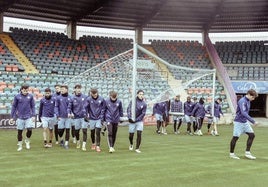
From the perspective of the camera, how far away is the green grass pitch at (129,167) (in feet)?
28.1

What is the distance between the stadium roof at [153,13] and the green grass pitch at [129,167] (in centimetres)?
2269

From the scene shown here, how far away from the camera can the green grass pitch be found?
8.58 metres

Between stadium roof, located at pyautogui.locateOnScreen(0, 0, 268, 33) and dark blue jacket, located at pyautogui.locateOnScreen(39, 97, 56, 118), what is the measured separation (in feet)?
66.3

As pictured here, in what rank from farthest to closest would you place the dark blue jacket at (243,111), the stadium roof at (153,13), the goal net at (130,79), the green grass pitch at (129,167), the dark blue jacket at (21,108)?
the stadium roof at (153,13) → the goal net at (130,79) → the dark blue jacket at (21,108) → the dark blue jacket at (243,111) → the green grass pitch at (129,167)

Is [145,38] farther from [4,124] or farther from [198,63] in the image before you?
[4,124]

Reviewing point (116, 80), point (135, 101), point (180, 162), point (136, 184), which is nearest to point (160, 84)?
point (116, 80)

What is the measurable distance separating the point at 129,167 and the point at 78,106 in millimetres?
4824

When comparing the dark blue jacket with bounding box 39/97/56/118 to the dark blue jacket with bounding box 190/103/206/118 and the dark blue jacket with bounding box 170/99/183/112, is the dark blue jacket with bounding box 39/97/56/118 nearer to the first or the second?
the dark blue jacket with bounding box 190/103/206/118

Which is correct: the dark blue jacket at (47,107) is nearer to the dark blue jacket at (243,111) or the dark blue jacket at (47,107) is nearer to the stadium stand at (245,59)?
the dark blue jacket at (243,111)

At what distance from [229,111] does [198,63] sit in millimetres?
7617

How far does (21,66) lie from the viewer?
106ft

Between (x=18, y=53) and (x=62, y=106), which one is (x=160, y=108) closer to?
(x=62, y=106)

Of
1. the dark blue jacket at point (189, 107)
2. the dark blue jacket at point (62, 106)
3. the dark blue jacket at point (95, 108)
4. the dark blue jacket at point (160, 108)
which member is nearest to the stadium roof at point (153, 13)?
the dark blue jacket at point (160, 108)

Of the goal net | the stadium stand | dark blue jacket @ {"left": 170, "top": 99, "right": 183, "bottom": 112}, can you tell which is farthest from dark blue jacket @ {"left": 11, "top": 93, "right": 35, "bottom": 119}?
the stadium stand
